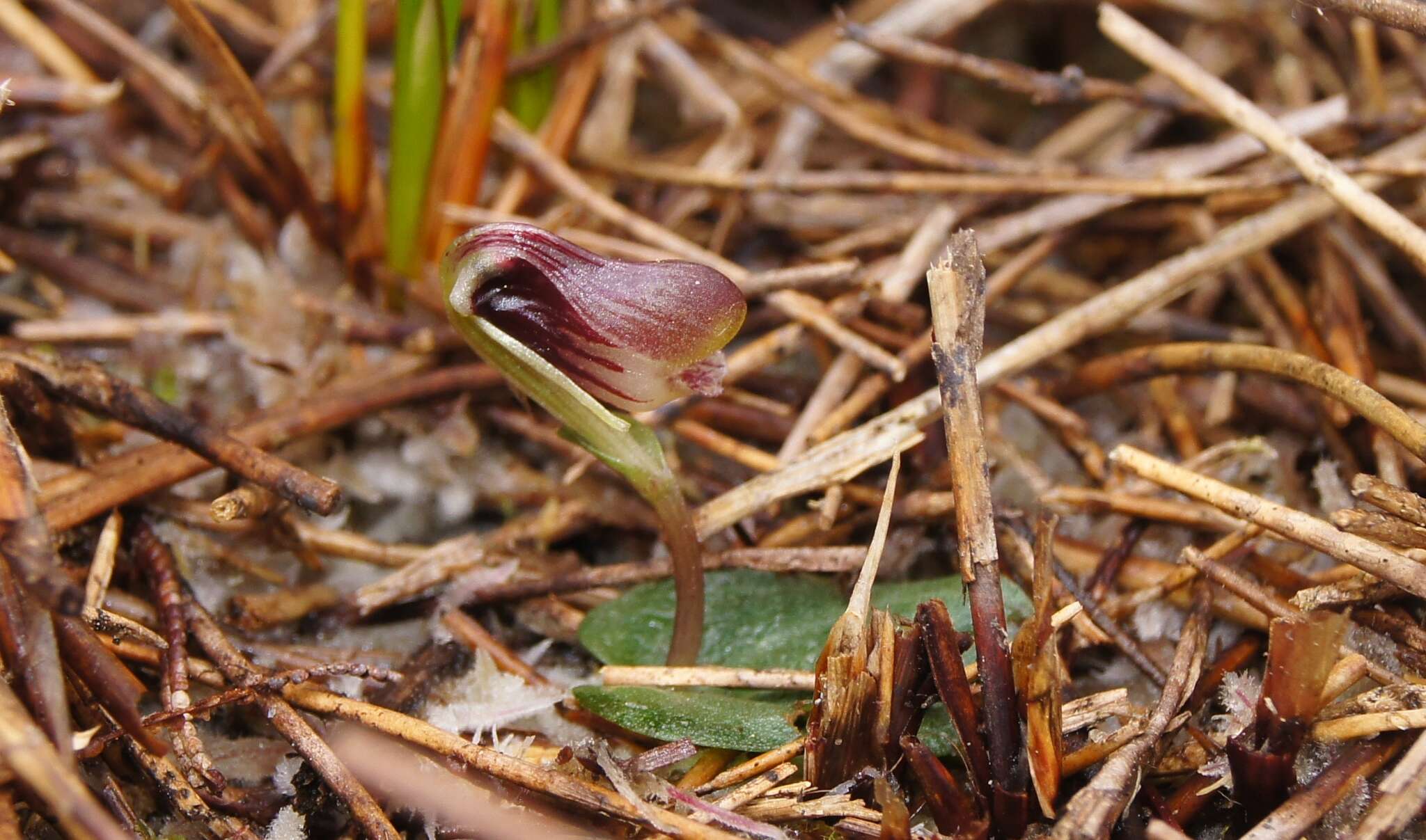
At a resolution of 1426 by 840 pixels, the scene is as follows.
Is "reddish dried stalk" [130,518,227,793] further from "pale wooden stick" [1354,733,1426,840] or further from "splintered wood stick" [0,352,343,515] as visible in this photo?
"pale wooden stick" [1354,733,1426,840]

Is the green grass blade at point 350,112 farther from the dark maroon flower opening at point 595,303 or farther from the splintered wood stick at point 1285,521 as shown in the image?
the splintered wood stick at point 1285,521

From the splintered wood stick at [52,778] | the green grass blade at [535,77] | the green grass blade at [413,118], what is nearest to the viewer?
the splintered wood stick at [52,778]

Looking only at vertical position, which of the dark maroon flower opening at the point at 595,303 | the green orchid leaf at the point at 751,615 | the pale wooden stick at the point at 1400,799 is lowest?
the pale wooden stick at the point at 1400,799

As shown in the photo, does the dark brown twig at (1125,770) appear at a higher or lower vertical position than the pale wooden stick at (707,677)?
lower

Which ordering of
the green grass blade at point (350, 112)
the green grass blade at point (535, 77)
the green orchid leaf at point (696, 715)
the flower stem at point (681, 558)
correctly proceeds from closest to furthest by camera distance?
the green orchid leaf at point (696, 715) → the flower stem at point (681, 558) → the green grass blade at point (350, 112) → the green grass blade at point (535, 77)

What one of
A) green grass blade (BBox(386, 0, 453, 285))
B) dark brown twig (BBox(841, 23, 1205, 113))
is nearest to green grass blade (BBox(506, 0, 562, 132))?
green grass blade (BBox(386, 0, 453, 285))

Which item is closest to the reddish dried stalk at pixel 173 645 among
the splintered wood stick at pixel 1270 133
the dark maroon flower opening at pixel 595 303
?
the dark maroon flower opening at pixel 595 303
